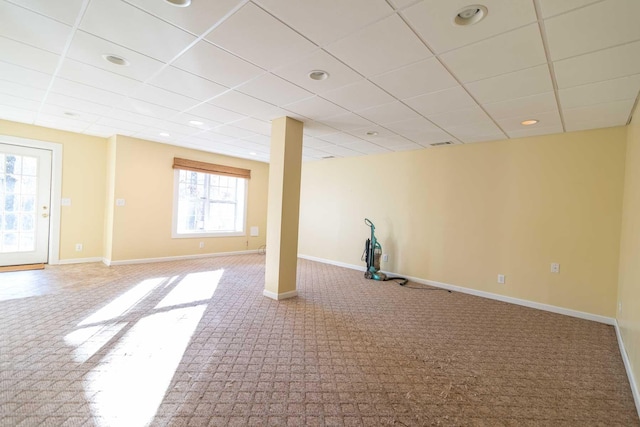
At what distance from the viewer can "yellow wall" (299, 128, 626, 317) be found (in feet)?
11.8

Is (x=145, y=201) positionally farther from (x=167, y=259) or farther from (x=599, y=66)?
(x=599, y=66)

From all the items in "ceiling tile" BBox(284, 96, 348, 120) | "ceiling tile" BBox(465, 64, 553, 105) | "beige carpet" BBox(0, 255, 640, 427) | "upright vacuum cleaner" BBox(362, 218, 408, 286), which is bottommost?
"beige carpet" BBox(0, 255, 640, 427)

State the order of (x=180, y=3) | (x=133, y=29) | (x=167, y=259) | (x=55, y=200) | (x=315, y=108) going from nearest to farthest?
(x=180, y=3) < (x=133, y=29) < (x=315, y=108) < (x=55, y=200) < (x=167, y=259)

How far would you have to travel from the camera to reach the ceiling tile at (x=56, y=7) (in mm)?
1806

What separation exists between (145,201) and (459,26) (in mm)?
5978

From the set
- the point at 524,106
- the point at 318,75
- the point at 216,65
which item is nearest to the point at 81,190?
the point at 216,65

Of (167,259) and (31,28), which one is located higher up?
(31,28)

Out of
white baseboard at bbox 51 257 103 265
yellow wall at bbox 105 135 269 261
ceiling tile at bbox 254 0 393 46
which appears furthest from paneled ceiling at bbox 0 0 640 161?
white baseboard at bbox 51 257 103 265

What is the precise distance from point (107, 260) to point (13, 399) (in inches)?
169

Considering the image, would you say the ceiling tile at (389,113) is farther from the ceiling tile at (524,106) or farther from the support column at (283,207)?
the support column at (283,207)

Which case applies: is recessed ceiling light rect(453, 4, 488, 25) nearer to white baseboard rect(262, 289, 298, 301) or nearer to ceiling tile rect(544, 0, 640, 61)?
ceiling tile rect(544, 0, 640, 61)

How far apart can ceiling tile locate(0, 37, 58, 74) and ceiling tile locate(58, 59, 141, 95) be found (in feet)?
0.31

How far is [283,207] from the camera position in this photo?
3840 millimetres

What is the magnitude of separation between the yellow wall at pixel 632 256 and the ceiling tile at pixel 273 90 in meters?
3.23
